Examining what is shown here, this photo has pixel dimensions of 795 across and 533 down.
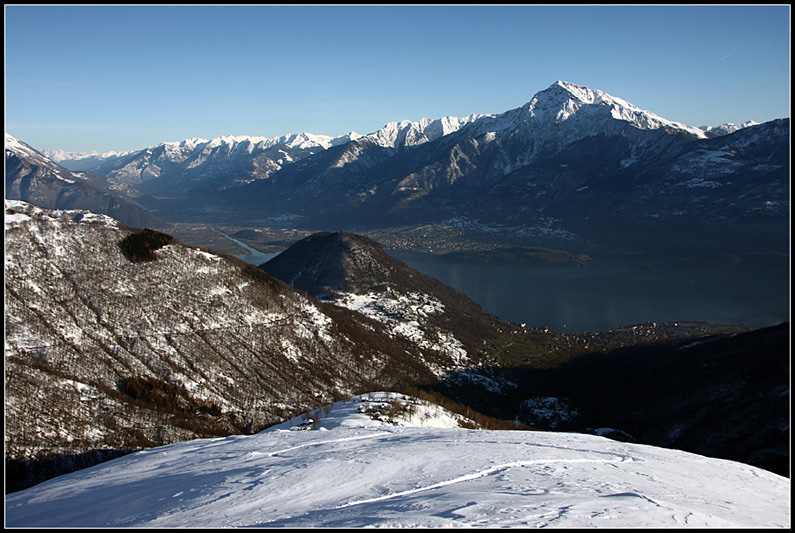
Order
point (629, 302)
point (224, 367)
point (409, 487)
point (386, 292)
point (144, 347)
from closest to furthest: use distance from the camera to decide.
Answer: point (409, 487) → point (144, 347) → point (224, 367) → point (386, 292) → point (629, 302)

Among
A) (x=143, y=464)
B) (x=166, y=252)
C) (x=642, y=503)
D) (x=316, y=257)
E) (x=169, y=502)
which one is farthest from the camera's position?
(x=316, y=257)

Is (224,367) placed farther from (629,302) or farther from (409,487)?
(629,302)

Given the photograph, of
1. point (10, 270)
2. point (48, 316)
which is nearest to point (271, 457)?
point (48, 316)

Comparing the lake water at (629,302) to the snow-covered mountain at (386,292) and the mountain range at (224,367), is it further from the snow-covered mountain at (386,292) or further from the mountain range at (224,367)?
the mountain range at (224,367)

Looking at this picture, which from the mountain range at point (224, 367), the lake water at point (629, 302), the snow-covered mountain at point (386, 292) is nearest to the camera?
the mountain range at point (224, 367)

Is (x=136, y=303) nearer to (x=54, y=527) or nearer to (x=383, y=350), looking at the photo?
(x=383, y=350)

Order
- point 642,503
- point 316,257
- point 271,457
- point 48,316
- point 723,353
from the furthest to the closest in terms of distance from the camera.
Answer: point 316,257 < point 723,353 < point 48,316 < point 271,457 < point 642,503

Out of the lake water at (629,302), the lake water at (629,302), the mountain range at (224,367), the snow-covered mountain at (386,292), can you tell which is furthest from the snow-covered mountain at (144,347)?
the lake water at (629,302)

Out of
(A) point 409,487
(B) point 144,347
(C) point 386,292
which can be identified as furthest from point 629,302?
(A) point 409,487
